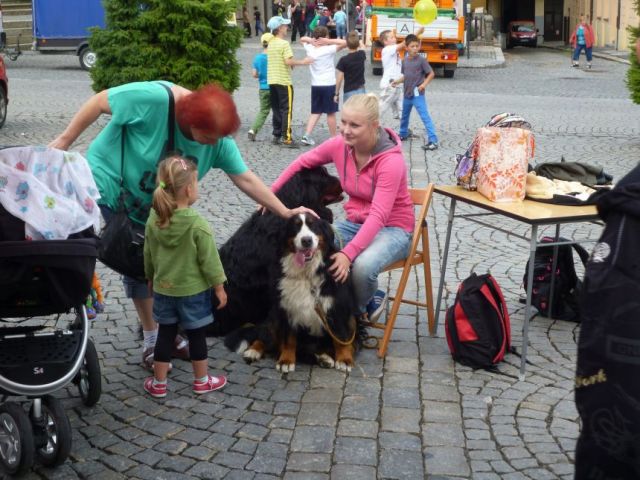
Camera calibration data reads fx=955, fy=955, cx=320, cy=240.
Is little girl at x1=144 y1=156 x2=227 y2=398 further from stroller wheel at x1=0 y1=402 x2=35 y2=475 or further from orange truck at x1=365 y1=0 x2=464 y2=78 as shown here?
orange truck at x1=365 y1=0 x2=464 y2=78

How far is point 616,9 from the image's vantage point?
4216 centimetres

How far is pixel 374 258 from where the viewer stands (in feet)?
18.2

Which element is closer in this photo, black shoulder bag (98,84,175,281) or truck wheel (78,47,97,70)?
black shoulder bag (98,84,175,281)

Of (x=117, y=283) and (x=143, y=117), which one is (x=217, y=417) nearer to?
(x=143, y=117)

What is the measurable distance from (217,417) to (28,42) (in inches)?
1214

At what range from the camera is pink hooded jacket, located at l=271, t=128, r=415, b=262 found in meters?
5.49

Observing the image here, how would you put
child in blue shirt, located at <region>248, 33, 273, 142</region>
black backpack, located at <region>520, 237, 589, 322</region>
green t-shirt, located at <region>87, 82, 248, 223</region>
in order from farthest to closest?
child in blue shirt, located at <region>248, 33, 273, 142</region> → black backpack, located at <region>520, 237, 589, 322</region> → green t-shirt, located at <region>87, 82, 248, 223</region>

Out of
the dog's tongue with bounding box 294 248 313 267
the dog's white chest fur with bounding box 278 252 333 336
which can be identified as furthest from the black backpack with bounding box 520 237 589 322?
the dog's tongue with bounding box 294 248 313 267

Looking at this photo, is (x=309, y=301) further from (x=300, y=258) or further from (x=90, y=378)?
(x=90, y=378)

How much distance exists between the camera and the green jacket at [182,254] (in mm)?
4777

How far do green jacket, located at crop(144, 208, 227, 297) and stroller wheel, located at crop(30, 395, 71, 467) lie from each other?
0.90 meters

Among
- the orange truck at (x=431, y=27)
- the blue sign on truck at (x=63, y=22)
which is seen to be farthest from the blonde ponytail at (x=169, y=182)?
the blue sign on truck at (x=63, y=22)

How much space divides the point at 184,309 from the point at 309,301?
2.47 ft

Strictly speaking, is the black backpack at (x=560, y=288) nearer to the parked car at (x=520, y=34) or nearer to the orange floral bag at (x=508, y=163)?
the orange floral bag at (x=508, y=163)
